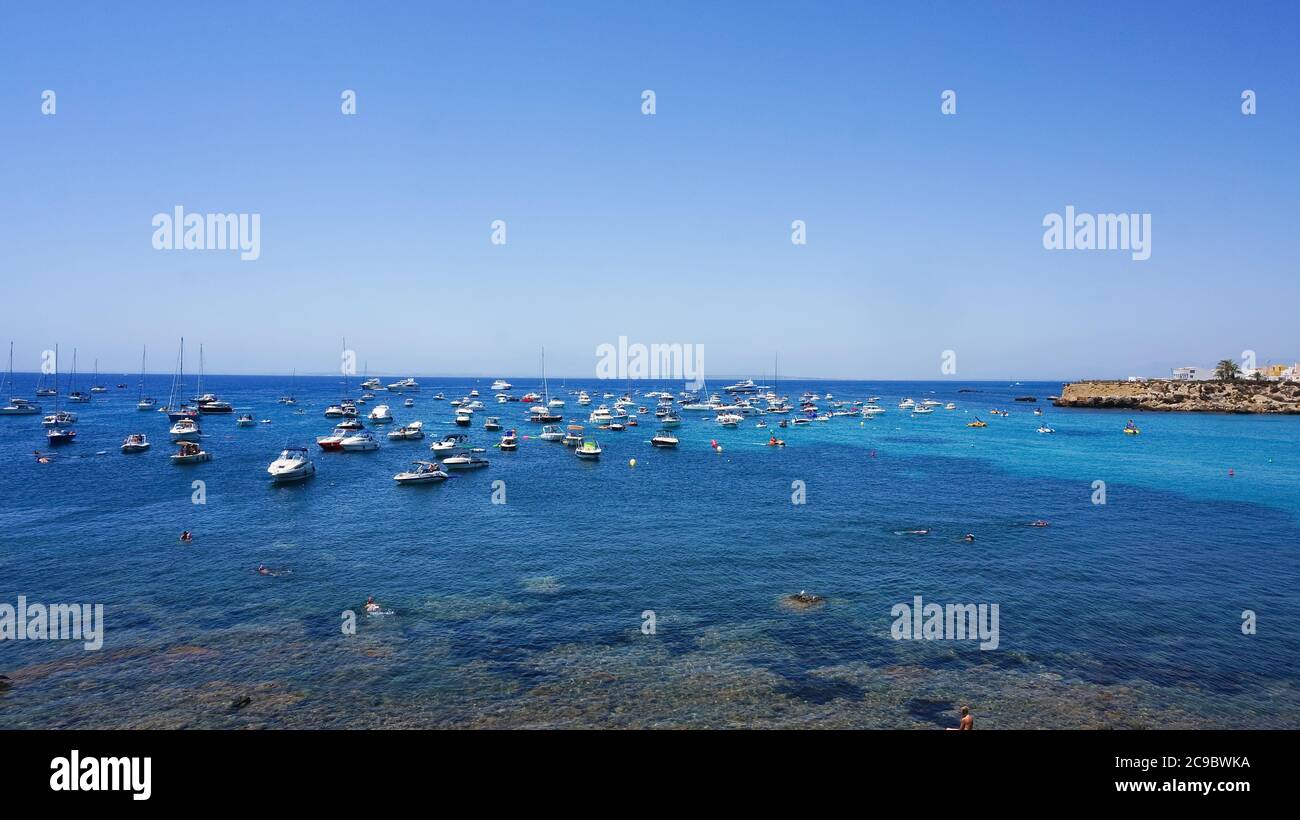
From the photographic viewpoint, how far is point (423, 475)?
7550 cm

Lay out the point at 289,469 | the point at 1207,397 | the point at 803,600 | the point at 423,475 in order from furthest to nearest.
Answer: the point at 1207,397 < the point at 423,475 < the point at 289,469 < the point at 803,600

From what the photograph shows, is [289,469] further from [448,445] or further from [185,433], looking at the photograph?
[185,433]

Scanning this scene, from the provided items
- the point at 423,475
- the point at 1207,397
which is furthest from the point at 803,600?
the point at 1207,397

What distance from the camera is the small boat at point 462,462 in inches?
3398

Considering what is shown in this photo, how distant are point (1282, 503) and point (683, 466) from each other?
6452 cm

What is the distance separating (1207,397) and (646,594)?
209 m

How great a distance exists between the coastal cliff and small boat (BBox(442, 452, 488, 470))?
18733 cm

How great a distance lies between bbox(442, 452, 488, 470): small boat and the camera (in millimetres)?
86312

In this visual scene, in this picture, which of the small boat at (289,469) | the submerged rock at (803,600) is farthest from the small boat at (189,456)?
the submerged rock at (803,600)

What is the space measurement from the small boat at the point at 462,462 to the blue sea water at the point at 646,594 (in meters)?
5.37

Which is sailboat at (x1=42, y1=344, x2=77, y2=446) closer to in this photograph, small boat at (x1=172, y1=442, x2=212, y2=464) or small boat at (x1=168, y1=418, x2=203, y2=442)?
small boat at (x1=168, y1=418, x2=203, y2=442)

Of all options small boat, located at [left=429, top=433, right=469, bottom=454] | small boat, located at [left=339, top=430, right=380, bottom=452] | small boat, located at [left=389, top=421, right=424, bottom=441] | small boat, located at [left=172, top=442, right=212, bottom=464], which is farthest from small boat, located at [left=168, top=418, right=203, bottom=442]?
small boat, located at [left=429, top=433, right=469, bottom=454]
